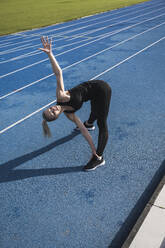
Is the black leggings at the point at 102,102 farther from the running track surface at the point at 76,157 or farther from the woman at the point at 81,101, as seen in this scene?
the running track surface at the point at 76,157

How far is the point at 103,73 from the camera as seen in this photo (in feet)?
24.0

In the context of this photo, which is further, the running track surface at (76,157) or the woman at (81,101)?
the woman at (81,101)

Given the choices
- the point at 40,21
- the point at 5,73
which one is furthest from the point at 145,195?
the point at 40,21

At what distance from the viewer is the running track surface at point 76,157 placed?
296 cm

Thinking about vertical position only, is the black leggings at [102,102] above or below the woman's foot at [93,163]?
above

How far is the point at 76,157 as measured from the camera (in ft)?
13.4

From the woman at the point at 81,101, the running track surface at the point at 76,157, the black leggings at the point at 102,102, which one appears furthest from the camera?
the black leggings at the point at 102,102

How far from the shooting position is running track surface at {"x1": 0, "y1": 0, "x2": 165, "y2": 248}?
116 inches

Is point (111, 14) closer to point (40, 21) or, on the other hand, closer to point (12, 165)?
point (40, 21)

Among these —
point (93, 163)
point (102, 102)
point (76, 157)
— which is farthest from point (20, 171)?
point (102, 102)

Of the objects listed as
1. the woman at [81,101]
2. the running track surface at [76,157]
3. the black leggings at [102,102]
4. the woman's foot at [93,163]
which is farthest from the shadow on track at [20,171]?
the black leggings at [102,102]

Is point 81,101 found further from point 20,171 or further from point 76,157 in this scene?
point 20,171

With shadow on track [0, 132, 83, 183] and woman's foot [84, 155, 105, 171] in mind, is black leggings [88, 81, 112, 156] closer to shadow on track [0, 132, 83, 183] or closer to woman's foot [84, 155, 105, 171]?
woman's foot [84, 155, 105, 171]

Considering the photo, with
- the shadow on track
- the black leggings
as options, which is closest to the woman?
the black leggings
